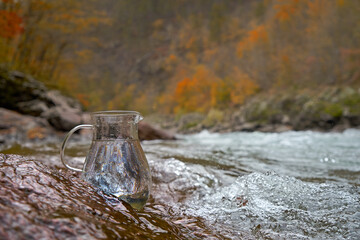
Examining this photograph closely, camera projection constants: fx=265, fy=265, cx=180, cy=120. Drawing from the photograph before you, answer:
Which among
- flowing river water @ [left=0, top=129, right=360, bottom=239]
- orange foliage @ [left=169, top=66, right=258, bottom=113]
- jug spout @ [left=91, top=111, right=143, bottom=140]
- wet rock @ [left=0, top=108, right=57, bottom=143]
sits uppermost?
orange foliage @ [left=169, top=66, right=258, bottom=113]

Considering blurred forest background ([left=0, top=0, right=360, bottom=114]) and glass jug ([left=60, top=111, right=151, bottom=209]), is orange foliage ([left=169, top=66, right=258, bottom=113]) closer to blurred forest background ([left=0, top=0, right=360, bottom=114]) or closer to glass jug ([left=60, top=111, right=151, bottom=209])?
blurred forest background ([left=0, top=0, right=360, bottom=114])

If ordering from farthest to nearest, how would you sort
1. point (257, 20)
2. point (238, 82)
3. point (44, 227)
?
point (257, 20) → point (238, 82) → point (44, 227)

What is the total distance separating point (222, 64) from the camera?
2905cm

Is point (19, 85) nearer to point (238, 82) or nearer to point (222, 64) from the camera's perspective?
point (238, 82)

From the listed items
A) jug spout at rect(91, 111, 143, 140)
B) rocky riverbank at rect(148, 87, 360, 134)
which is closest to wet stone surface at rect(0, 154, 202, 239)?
jug spout at rect(91, 111, 143, 140)

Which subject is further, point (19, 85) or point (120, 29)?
point (120, 29)

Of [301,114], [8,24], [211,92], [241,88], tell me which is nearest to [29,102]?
[8,24]

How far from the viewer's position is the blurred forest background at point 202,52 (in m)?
13.0

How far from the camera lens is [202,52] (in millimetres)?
40938

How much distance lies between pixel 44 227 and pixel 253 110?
16.4 m

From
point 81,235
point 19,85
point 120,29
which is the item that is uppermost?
point 120,29

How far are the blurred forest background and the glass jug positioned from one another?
34.0 ft

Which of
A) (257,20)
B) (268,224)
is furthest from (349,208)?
(257,20)

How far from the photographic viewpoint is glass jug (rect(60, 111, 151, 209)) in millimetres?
860
